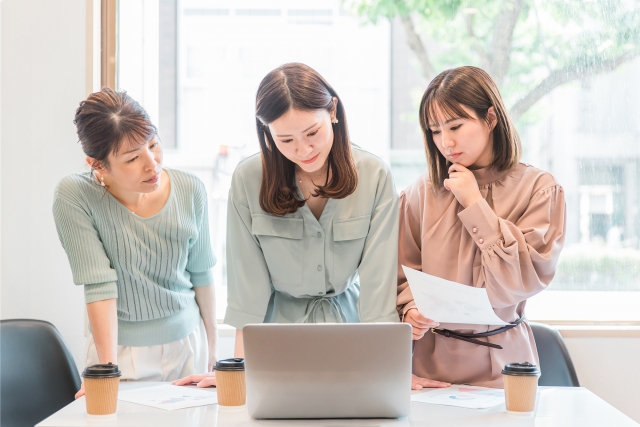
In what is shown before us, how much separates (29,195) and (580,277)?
7.83 ft

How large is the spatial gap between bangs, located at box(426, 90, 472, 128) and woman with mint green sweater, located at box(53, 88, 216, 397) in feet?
2.62

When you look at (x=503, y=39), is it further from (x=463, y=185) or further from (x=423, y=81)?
(x=463, y=185)

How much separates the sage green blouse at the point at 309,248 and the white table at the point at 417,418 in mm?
417

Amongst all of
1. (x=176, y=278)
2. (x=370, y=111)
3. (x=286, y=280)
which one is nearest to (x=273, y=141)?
(x=286, y=280)

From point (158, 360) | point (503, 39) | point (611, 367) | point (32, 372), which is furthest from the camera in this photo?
point (503, 39)

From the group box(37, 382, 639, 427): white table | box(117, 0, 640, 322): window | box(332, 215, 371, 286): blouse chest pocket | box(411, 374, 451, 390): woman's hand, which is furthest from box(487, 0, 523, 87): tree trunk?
box(37, 382, 639, 427): white table

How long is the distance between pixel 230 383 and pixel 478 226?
2.49 feet

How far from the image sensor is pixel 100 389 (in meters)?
1.42

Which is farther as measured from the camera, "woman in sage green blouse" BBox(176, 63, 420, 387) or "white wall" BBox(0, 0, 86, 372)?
"white wall" BBox(0, 0, 86, 372)

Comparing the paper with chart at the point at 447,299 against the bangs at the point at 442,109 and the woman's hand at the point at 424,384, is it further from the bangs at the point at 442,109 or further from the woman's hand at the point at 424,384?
the bangs at the point at 442,109

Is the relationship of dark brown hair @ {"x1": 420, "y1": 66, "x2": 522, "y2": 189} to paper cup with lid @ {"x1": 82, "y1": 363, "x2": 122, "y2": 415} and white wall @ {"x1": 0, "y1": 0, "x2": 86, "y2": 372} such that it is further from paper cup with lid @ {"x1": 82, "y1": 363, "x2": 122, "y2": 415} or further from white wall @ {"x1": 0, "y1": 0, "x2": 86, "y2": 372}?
white wall @ {"x1": 0, "y1": 0, "x2": 86, "y2": 372}

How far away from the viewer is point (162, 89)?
2.98 m

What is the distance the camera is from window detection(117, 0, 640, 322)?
280cm

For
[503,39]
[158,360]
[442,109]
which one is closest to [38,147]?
[158,360]
